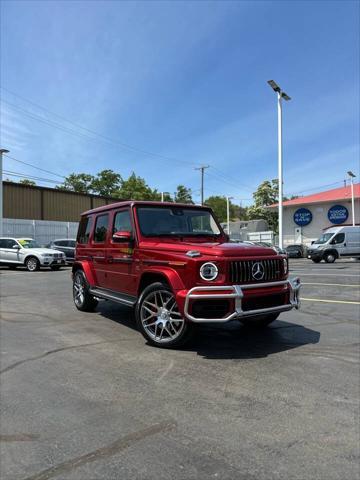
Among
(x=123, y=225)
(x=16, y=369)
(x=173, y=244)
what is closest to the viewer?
(x=16, y=369)

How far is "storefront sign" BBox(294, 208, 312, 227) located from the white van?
13.5 meters

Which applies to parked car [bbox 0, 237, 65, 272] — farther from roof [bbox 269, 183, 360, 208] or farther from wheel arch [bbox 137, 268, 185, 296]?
roof [bbox 269, 183, 360, 208]

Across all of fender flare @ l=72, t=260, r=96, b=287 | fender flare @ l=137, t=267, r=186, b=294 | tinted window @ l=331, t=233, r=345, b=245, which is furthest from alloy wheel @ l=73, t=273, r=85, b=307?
tinted window @ l=331, t=233, r=345, b=245

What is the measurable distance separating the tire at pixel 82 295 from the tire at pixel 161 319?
8.10ft

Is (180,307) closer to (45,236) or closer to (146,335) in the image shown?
(146,335)

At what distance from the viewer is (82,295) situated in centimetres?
812

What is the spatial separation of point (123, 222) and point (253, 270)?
2.37 m

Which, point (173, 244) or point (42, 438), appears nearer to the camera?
point (42, 438)

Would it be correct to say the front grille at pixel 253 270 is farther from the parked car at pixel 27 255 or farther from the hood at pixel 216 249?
the parked car at pixel 27 255

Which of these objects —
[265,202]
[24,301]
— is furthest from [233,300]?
[265,202]

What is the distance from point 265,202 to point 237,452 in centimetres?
7195

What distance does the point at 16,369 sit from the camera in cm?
470

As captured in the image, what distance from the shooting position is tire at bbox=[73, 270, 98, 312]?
26.0 feet

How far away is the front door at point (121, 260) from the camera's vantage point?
609 centimetres
